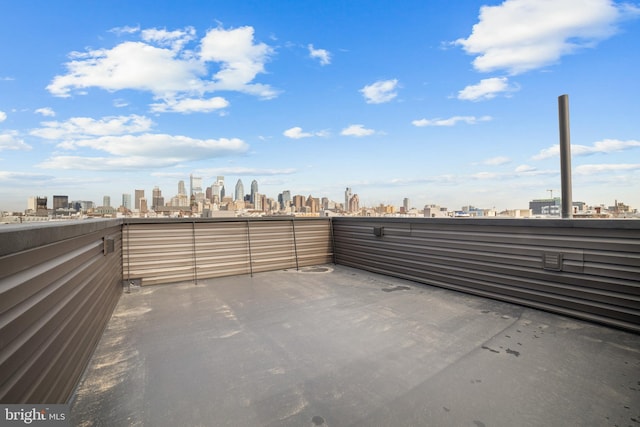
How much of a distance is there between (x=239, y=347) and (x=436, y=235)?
359 cm

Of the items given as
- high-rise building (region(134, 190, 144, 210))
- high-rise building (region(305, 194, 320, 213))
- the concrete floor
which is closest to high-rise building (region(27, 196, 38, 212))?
the concrete floor

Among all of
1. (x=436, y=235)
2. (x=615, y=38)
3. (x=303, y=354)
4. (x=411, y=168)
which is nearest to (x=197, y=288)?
(x=303, y=354)

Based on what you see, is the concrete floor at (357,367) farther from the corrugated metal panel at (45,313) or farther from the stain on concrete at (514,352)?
the corrugated metal panel at (45,313)

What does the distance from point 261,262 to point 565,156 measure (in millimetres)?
5344

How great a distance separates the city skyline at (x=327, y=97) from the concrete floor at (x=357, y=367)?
184 cm

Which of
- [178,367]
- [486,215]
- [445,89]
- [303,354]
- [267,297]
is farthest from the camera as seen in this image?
[445,89]

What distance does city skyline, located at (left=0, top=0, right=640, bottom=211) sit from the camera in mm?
4691

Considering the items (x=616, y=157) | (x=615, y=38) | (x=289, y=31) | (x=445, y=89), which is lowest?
(x=616, y=157)

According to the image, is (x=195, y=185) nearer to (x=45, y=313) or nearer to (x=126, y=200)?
(x=126, y=200)

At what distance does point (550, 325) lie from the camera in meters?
3.03

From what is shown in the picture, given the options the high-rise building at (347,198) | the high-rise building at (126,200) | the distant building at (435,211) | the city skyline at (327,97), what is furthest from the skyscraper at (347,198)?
the high-rise building at (126,200)

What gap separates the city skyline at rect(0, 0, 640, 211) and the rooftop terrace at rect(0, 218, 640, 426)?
1091mm

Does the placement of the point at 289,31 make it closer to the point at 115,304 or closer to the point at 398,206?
the point at 398,206

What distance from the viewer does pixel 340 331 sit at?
2.89 m
